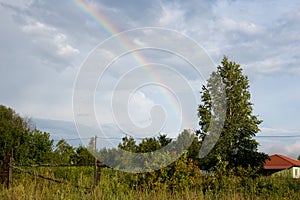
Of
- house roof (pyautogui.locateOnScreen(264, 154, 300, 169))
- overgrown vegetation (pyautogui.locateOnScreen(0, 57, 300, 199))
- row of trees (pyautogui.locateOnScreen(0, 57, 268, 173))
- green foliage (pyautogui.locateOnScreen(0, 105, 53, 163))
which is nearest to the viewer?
overgrown vegetation (pyautogui.locateOnScreen(0, 57, 300, 199))

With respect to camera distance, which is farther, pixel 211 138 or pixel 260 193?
pixel 211 138

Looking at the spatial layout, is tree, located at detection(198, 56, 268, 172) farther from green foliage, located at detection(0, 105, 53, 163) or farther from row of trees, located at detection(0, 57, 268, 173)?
green foliage, located at detection(0, 105, 53, 163)

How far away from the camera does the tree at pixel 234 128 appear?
2930cm

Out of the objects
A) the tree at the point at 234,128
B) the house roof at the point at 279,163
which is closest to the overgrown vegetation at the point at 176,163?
the tree at the point at 234,128

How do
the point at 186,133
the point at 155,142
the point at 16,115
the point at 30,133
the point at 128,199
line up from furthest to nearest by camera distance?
the point at 16,115 < the point at 30,133 < the point at 186,133 < the point at 155,142 < the point at 128,199

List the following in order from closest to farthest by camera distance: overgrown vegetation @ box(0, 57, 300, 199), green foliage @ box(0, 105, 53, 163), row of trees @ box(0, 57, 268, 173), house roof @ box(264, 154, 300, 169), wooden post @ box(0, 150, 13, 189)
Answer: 1. overgrown vegetation @ box(0, 57, 300, 199)
2. wooden post @ box(0, 150, 13, 189)
3. green foliage @ box(0, 105, 53, 163)
4. row of trees @ box(0, 57, 268, 173)
5. house roof @ box(264, 154, 300, 169)

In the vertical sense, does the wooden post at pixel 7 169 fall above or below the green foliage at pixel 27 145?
below

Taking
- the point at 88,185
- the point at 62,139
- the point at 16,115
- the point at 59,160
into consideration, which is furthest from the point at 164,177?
the point at 16,115

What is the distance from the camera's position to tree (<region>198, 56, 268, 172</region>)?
29.3m

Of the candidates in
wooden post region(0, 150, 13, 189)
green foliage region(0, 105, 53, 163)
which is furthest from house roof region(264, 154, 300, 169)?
wooden post region(0, 150, 13, 189)

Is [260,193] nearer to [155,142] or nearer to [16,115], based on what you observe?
[155,142]

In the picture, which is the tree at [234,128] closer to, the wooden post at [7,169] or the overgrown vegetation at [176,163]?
the overgrown vegetation at [176,163]

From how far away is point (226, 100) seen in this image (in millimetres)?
30297

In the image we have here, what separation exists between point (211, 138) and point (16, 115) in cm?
2081
